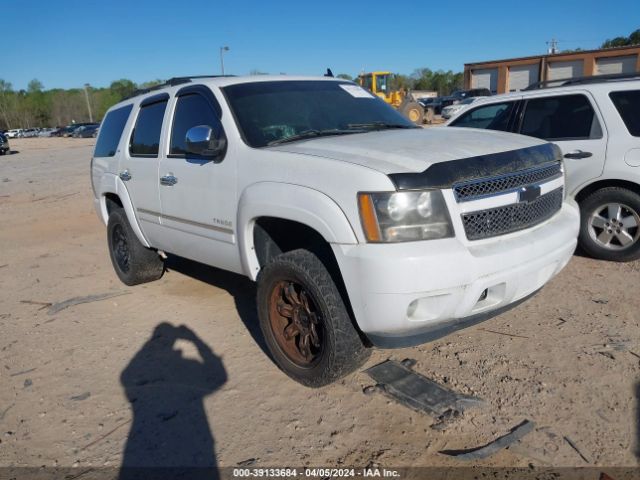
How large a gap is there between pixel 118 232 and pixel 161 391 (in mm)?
2720

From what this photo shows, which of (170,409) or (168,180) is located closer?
(170,409)

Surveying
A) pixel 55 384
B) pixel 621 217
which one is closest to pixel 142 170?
Result: pixel 55 384

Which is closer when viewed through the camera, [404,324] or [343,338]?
[404,324]

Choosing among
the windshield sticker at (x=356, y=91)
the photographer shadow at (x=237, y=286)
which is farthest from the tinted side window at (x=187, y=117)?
the photographer shadow at (x=237, y=286)

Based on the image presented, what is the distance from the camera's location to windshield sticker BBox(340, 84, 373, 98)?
4321 mm

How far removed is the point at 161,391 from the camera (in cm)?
332

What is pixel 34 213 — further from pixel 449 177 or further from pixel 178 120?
pixel 449 177

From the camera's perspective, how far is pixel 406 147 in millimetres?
3004

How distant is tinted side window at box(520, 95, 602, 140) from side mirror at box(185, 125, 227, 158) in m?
3.56

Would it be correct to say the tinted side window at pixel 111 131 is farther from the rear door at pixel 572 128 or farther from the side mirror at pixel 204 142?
the rear door at pixel 572 128

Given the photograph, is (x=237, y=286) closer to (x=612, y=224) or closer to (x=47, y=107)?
(x=612, y=224)

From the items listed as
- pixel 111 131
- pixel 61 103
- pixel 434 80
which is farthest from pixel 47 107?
pixel 111 131

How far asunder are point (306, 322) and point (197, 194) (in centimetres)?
136

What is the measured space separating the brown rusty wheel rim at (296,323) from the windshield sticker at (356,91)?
76.1 inches
